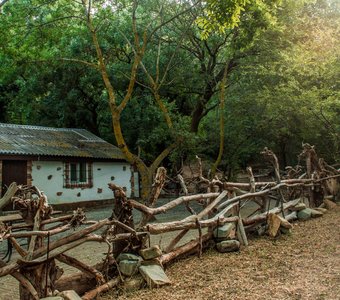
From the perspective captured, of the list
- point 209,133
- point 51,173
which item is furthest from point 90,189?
point 209,133

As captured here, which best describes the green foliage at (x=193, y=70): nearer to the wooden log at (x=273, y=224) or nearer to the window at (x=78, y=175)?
the window at (x=78, y=175)

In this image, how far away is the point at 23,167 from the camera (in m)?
16.8

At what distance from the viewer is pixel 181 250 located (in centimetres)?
686

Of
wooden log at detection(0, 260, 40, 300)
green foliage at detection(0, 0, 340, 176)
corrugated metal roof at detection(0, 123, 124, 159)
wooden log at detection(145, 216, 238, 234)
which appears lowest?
wooden log at detection(0, 260, 40, 300)

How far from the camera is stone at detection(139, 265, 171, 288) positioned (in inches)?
218

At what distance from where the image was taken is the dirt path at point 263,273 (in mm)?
5266

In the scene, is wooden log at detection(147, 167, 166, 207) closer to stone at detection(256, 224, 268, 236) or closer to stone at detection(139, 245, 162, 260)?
stone at detection(139, 245, 162, 260)

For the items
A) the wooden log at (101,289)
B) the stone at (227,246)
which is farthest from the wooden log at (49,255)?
the stone at (227,246)

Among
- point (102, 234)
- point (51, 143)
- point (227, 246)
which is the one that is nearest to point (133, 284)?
point (102, 234)

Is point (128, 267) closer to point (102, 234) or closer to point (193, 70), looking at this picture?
point (102, 234)

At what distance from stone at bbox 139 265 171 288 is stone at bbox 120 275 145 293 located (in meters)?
0.08

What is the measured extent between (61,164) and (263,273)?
45.7ft

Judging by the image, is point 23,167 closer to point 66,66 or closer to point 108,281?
point 66,66

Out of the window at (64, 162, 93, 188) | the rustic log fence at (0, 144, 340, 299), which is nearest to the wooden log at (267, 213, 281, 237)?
the rustic log fence at (0, 144, 340, 299)
